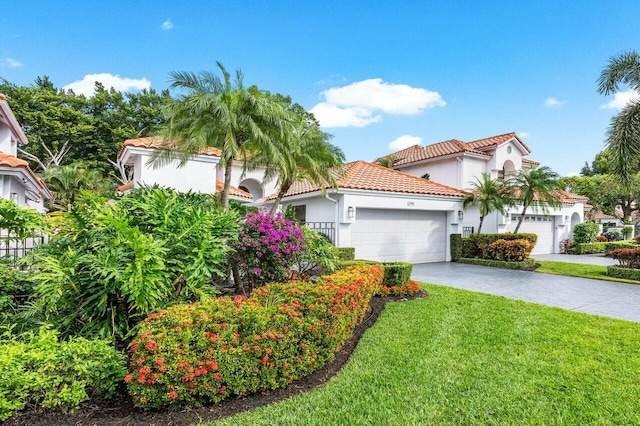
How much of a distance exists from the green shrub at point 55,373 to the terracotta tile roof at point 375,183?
11.2 meters

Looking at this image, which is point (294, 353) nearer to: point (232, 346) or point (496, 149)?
point (232, 346)

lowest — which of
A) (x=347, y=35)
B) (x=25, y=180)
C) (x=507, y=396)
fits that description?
(x=507, y=396)

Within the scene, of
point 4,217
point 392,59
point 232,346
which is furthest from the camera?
point 392,59

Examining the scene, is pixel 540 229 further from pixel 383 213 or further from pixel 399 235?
pixel 383 213

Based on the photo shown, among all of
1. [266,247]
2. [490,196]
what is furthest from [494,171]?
[266,247]

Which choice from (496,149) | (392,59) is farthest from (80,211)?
(496,149)

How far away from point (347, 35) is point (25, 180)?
13.6 meters

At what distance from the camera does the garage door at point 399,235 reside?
614 inches

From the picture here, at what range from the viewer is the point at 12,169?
394 inches

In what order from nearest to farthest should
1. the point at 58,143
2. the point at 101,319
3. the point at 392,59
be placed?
the point at 101,319 < the point at 392,59 < the point at 58,143

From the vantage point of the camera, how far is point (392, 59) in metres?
17.0

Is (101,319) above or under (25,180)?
under

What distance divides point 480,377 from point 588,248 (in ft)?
81.1

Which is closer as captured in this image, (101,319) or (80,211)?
(101,319)
